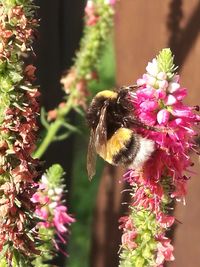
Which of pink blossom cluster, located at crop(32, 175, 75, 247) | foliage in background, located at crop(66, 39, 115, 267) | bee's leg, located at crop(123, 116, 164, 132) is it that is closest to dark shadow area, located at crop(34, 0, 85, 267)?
foliage in background, located at crop(66, 39, 115, 267)

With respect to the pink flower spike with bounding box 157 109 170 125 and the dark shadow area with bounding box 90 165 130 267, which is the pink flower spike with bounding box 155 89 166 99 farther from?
the dark shadow area with bounding box 90 165 130 267

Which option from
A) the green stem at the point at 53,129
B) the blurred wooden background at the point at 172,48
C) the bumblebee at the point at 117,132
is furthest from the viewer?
the blurred wooden background at the point at 172,48

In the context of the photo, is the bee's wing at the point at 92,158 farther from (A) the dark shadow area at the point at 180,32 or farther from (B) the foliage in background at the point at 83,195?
(B) the foliage in background at the point at 83,195

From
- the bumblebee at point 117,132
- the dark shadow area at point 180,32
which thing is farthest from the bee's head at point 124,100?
the dark shadow area at point 180,32

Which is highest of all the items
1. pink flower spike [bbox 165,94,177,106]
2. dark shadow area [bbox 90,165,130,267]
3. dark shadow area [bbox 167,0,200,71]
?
dark shadow area [bbox 167,0,200,71]

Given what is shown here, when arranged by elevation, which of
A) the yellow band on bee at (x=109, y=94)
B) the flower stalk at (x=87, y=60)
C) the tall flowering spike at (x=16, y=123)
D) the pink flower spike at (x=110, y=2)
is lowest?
the tall flowering spike at (x=16, y=123)

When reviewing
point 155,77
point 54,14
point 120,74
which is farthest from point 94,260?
point 155,77

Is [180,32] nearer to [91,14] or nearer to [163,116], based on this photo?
[91,14]
